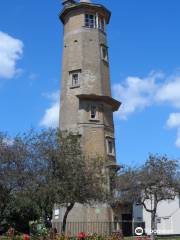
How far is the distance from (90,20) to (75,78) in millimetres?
7859

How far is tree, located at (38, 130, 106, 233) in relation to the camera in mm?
35094

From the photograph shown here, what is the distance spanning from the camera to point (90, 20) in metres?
57.8

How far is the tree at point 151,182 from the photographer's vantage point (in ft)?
163

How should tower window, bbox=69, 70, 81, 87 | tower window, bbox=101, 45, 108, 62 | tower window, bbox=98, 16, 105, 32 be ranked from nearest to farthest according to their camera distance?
tower window, bbox=69, 70, 81, 87 < tower window, bbox=101, 45, 108, 62 < tower window, bbox=98, 16, 105, 32

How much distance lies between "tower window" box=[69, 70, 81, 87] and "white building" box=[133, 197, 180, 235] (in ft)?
81.8

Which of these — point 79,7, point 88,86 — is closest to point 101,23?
point 79,7

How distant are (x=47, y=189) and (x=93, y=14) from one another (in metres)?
30.0

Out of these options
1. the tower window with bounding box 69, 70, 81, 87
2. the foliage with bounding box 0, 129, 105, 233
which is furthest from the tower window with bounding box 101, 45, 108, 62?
the foliage with bounding box 0, 129, 105, 233

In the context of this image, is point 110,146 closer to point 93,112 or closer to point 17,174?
Result: point 93,112

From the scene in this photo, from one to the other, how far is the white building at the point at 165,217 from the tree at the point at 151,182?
2046cm

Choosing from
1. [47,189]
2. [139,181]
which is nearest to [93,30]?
[139,181]

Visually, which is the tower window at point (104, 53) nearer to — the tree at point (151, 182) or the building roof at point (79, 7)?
the building roof at point (79, 7)

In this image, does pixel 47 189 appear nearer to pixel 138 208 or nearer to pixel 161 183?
pixel 161 183

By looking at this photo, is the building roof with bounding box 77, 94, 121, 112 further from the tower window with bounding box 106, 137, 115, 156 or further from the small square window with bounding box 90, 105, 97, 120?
the tower window with bounding box 106, 137, 115, 156
